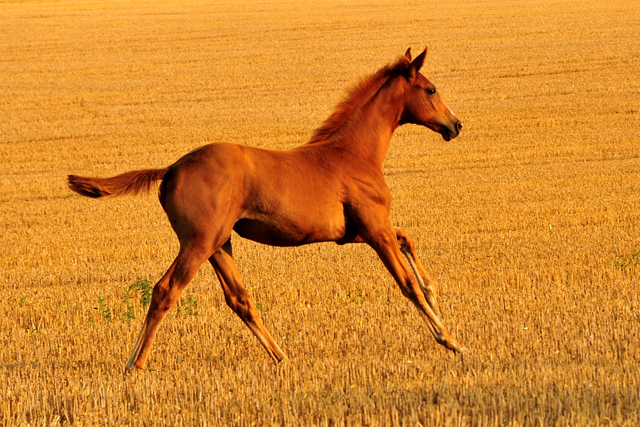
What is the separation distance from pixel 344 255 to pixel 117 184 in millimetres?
5901

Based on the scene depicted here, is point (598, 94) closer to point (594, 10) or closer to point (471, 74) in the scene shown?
point (471, 74)

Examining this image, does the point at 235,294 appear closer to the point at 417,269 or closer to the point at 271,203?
the point at 271,203

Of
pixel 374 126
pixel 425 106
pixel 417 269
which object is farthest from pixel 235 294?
pixel 425 106

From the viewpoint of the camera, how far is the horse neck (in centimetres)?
764

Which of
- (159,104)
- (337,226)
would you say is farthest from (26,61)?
(337,226)

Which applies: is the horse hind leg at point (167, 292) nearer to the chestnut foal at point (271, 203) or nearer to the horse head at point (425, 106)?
the chestnut foal at point (271, 203)

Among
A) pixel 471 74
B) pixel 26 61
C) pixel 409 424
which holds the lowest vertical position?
pixel 26 61

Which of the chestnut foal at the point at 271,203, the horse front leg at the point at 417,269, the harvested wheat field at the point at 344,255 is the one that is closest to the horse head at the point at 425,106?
the chestnut foal at the point at 271,203

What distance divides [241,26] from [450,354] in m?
42.6

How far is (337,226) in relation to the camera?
7.15 meters

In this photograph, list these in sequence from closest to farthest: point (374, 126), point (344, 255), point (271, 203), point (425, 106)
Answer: point (271, 203) < point (374, 126) < point (425, 106) < point (344, 255)

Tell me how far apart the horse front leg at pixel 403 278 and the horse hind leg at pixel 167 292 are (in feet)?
4.66

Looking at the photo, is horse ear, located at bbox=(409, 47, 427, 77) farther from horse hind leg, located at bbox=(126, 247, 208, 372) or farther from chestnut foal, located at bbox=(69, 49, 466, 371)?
horse hind leg, located at bbox=(126, 247, 208, 372)

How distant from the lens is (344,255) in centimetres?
1253
